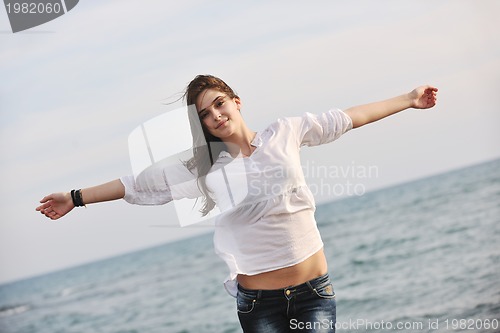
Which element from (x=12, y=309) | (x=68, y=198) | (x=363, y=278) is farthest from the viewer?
(x=12, y=309)

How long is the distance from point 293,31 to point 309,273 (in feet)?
25.6

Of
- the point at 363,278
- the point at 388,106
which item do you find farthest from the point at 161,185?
the point at 363,278

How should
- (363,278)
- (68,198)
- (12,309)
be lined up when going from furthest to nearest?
(12,309), (363,278), (68,198)

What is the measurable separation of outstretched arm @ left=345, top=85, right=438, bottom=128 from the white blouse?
0.12 ft

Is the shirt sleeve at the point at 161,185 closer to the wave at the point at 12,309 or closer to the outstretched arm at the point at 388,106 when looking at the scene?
the outstretched arm at the point at 388,106

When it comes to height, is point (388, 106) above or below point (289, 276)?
above

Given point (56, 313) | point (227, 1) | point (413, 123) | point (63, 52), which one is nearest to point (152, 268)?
point (56, 313)

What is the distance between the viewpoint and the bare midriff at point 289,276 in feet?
6.59

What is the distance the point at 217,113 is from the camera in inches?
79.3

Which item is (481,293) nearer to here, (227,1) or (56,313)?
(227,1)

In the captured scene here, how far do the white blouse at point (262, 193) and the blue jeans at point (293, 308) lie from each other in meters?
0.07

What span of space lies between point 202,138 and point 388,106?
52 centimetres

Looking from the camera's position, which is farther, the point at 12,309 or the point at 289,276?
the point at 12,309

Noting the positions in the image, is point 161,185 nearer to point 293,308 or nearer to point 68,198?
point 68,198
